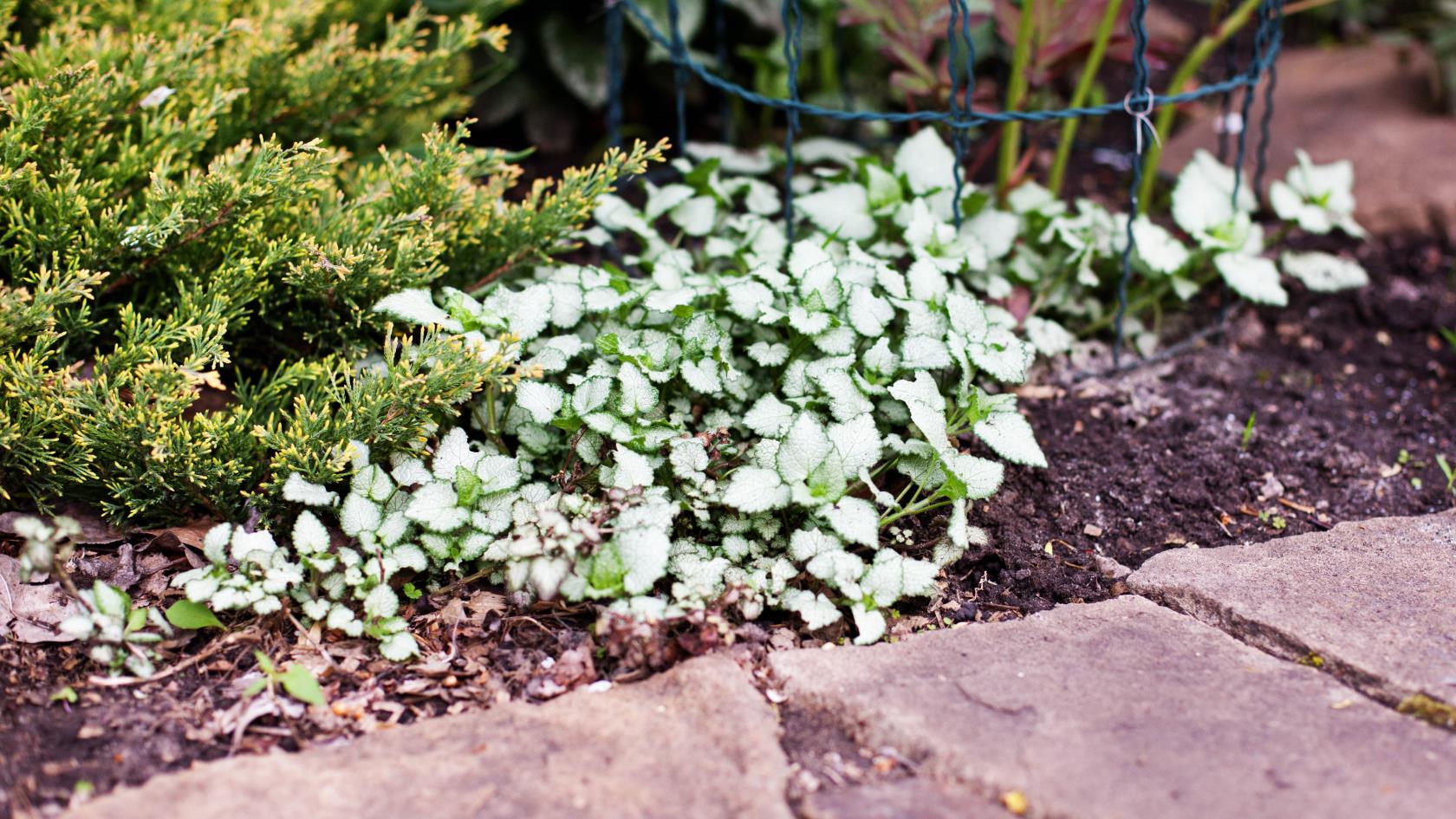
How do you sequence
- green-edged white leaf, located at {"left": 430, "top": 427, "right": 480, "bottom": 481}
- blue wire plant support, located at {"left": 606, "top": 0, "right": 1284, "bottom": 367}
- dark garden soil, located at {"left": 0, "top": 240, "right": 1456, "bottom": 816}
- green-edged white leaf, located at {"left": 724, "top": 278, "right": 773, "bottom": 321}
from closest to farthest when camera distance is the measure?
dark garden soil, located at {"left": 0, "top": 240, "right": 1456, "bottom": 816} < green-edged white leaf, located at {"left": 430, "top": 427, "right": 480, "bottom": 481} < green-edged white leaf, located at {"left": 724, "top": 278, "right": 773, "bottom": 321} < blue wire plant support, located at {"left": 606, "top": 0, "right": 1284, "bottom": 367}

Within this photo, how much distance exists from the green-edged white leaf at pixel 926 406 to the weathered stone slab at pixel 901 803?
2.28 feet

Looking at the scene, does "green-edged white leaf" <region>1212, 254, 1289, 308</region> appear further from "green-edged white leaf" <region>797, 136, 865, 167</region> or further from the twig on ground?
the twig on ground

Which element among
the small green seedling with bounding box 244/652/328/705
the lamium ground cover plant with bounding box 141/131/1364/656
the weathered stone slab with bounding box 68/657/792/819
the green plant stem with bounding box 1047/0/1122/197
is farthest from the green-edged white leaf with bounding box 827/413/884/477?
the green plant stem with bounding box 1047/0/1122/197

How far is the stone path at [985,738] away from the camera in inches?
56.4

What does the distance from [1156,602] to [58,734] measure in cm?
178

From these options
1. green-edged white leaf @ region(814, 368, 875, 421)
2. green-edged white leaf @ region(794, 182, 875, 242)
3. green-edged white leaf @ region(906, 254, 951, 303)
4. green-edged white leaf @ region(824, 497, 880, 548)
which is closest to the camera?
green-edged white leaf @ region(824, 497, 880, 548)

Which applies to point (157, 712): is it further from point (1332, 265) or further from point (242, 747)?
point (1332, 265)

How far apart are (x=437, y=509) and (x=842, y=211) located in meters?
1.26

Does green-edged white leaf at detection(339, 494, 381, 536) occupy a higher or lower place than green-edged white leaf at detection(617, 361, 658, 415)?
lower

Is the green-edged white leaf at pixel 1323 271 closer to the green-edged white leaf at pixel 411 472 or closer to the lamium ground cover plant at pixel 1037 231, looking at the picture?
the lamium ground cover plant at pixel 1037 231

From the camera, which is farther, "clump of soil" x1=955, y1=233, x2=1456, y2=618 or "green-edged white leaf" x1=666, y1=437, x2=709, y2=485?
"clump of soil" x1=955, y1=233, x2=1456, y2=618

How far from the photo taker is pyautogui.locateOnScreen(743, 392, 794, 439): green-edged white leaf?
2.07m

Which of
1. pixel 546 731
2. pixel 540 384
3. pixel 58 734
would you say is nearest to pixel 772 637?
pixel 546 731

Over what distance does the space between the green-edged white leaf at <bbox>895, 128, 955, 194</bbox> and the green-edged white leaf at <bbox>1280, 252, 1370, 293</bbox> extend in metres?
0.97
